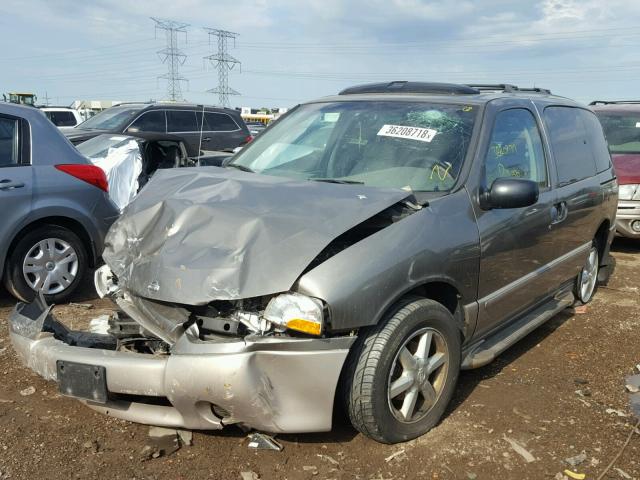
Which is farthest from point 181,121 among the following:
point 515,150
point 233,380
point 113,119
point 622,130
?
point 233,380

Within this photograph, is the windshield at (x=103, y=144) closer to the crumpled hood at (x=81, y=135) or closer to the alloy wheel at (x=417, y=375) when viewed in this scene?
the crumpled hood at (x=81, y=135)

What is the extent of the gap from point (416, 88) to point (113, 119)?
909cm

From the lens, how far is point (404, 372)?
290cm

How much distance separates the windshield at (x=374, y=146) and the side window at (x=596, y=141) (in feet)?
6.53

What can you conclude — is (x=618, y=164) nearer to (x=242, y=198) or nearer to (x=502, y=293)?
(x=502, y=293)

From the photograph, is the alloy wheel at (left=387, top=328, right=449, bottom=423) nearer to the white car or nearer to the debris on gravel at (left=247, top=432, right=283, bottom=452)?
the debris on gravel at (left=247, top=432, right=283, bottom=452)

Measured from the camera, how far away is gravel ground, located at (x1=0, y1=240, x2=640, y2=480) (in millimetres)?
2744

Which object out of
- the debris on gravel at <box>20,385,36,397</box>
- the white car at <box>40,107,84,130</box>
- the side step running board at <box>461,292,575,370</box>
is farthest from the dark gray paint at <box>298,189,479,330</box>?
the white car at <box>40,107,84,130</box>

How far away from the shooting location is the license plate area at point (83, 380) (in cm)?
265

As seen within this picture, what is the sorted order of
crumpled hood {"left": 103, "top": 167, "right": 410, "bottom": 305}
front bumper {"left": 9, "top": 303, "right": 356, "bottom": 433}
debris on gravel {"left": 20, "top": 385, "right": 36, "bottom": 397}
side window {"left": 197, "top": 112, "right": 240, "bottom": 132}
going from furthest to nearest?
side window {"left": 197, "top": 112, "right": 240, "bottom": 132}, debris on gravel {"left": 20, "top": 385, "right": 36, "bottom": 397}, crumpled hood {"left": 103, "top": 167, "right": 410, "bottom": 305}, front bumper {"left": 9, "top": 303, "right": 356, "bottom": 433}

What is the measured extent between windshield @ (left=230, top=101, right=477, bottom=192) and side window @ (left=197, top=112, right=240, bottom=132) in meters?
8.84

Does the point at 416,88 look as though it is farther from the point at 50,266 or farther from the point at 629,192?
the point at 629,192

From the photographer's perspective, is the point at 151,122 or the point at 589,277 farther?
the point at 151,122

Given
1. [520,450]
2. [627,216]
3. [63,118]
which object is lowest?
[520,450]
